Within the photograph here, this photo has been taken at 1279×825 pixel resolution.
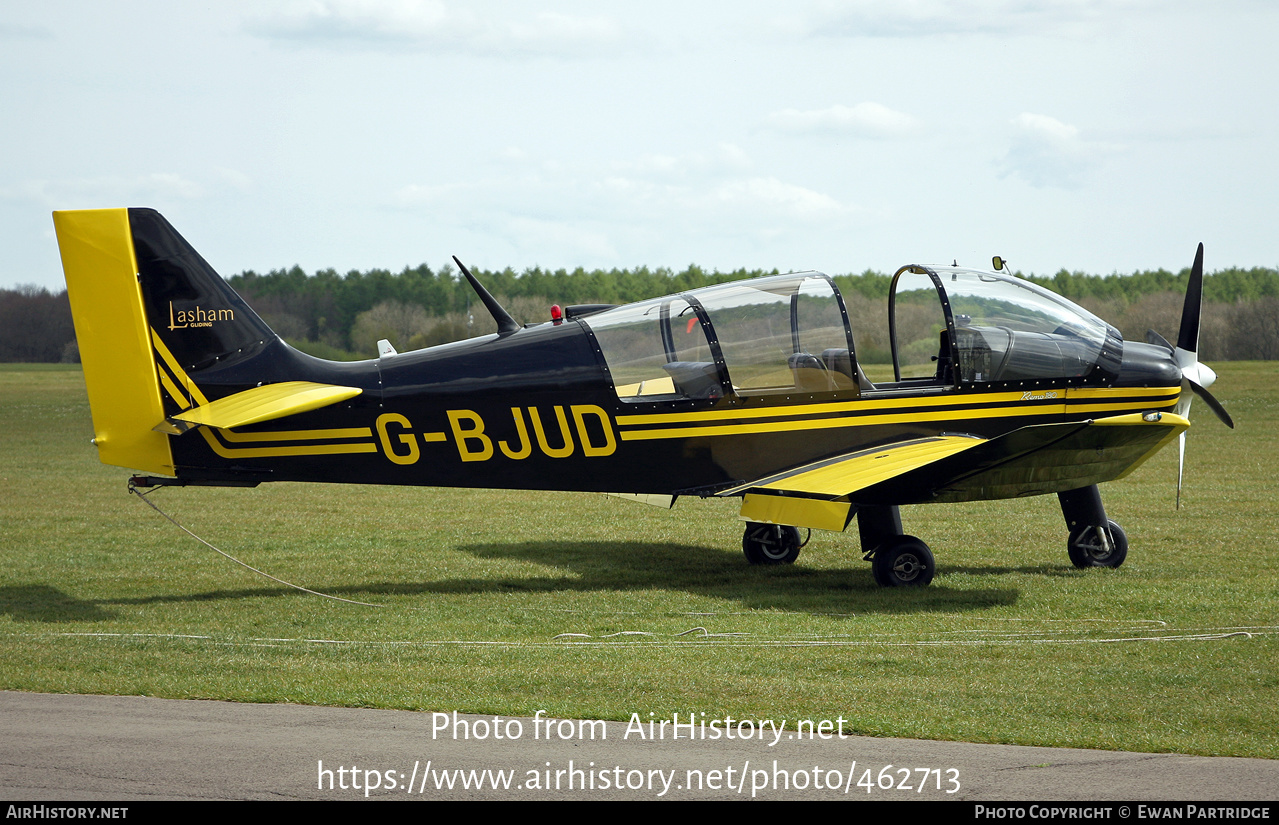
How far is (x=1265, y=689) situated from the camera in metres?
6.97

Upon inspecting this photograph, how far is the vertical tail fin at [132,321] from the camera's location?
955 centimetres

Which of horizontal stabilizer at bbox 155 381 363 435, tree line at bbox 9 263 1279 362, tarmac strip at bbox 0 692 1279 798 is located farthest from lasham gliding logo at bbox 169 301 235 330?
tree line at bbox 9 263 1279 362

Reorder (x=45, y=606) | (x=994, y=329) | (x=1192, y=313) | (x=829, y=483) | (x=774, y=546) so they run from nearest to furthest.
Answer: (x=829, y=483), (x=45, y=606), (x=994, y=329), (x=1192, y=313), (x=774, y=546)

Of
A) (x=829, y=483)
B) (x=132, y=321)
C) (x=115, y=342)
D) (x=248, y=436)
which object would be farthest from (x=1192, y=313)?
(x=115, y=342)

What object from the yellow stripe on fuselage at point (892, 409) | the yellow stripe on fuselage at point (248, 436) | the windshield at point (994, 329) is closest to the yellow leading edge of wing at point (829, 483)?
the yellow stripe on fuselage at point (892, 409)

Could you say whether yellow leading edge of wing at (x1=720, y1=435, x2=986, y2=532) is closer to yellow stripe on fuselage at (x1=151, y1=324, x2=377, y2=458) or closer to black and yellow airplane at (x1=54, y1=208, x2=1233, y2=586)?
black and yellow airplane at (x1=54, y1=208, x2=1233, y2=586)

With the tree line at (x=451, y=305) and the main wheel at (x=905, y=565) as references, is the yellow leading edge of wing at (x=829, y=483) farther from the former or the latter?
the tree line at (x=451, y=305)

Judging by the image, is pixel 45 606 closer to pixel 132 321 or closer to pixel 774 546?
pixel 132 321

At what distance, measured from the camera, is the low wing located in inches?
368

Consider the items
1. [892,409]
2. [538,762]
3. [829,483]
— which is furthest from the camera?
[892,409]

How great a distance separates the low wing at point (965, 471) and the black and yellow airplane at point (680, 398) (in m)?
0.02

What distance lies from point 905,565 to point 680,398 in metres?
2.44

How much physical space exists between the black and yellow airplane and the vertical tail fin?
17mm

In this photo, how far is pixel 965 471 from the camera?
31.7 feet
